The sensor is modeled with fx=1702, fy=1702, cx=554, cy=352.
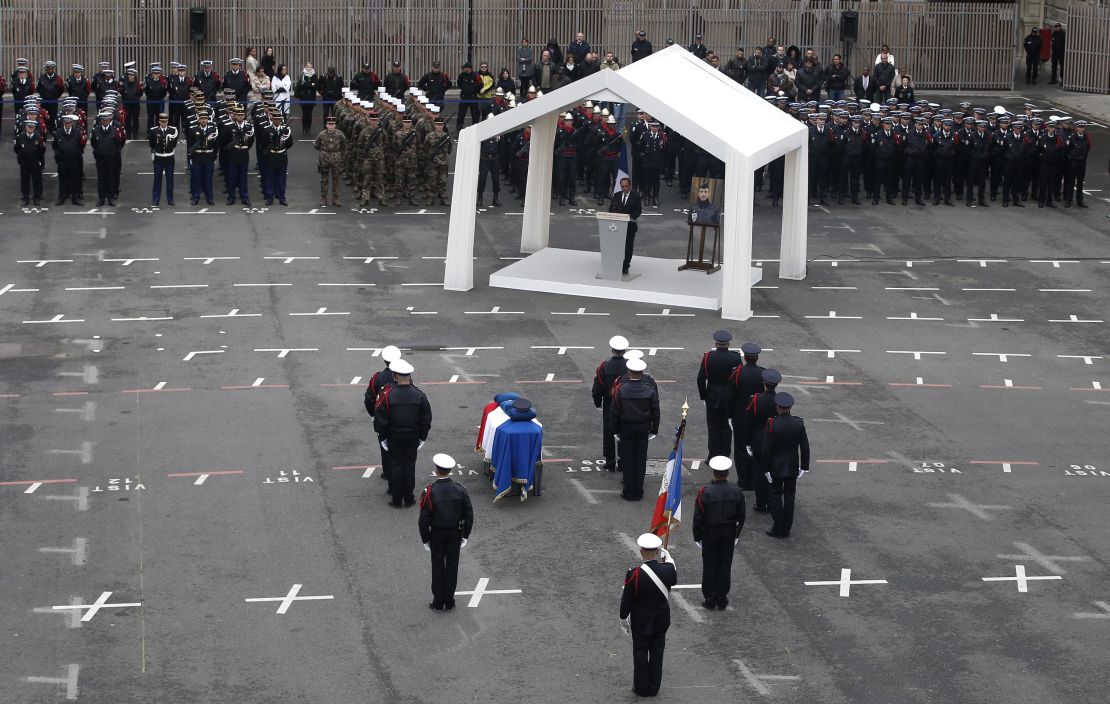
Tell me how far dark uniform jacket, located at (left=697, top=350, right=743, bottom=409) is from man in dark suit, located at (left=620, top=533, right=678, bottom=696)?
5.42 metres

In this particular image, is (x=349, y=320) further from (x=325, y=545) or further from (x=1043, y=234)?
(x=1043, y=234)

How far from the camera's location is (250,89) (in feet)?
127

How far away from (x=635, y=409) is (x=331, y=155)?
15.8m

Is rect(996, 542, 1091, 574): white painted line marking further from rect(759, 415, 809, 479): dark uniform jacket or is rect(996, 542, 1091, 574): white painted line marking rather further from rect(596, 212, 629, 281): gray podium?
rect(596, 212, 629, 281): gray podium

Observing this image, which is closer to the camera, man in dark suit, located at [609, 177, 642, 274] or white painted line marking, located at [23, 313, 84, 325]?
white painted line marking, located at [23, 313, 84, 325]

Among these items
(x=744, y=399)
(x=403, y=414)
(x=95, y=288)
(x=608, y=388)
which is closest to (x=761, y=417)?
(x=744, y=399)

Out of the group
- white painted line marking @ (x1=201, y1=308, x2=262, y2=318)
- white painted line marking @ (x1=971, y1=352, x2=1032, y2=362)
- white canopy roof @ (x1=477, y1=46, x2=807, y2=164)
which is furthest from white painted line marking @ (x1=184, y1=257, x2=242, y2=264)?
white painted line marking @ (x1=971, y1=352, x2=1032, y2=362)

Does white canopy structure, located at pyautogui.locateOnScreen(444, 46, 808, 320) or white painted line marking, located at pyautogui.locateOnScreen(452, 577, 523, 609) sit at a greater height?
white canopy structure, located at pyautogui.locateOnScreen(444, 46, 808, 320)

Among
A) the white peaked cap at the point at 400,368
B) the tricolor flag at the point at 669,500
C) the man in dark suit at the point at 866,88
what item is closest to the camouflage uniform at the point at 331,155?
the man in dark suit at the point at 866,88

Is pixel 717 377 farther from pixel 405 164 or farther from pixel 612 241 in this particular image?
pixel 405 164

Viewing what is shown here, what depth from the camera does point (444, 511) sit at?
48.3 feet

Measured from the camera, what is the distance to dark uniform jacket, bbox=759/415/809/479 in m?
16.6

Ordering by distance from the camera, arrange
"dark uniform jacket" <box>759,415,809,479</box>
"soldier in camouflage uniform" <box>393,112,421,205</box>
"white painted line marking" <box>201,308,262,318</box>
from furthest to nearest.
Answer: "soldier in camouflage uniform" <box>393,112,421,205</box> < "white painted line marking" <box>201,308,262,318</box> < "dark uniform jacket" <box>759,415,809,479</box>

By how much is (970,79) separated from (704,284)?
2314 cm
